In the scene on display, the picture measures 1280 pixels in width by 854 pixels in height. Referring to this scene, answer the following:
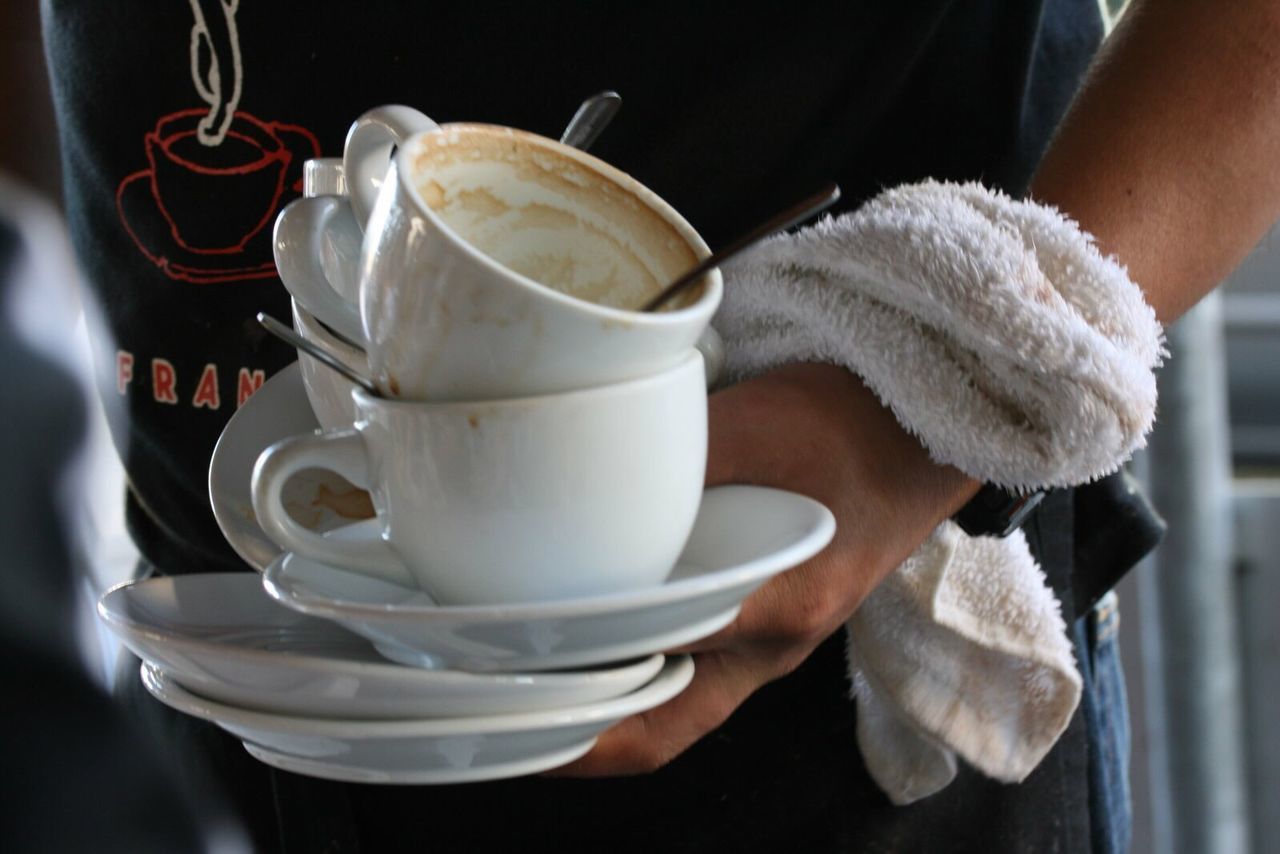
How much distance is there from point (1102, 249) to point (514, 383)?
26cm

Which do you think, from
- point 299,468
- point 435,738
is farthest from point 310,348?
point 435,738

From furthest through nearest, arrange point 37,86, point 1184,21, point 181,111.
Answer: point 37,86 → point 181,111 → point 1184,21

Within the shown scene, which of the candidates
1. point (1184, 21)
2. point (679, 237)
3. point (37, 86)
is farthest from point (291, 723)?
point (37, 86)

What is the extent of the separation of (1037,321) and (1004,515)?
128 millimetres

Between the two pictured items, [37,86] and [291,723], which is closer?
[291,723]

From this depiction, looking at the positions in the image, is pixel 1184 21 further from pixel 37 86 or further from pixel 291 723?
pixel 37 86

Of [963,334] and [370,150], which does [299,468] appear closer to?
[370,150]

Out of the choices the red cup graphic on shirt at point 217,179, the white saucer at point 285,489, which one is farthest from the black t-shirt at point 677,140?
the white saucer at point 285,489

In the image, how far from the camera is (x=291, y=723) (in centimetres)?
40

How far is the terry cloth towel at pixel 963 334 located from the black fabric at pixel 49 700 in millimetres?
319

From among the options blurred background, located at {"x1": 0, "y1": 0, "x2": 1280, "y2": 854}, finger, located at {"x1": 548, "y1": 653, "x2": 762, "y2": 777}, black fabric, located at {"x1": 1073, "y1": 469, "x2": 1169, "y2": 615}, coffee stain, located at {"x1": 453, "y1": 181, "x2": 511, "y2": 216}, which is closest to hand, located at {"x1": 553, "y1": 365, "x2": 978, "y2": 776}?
finger, located at {"x1": 548, "y1": 653, "x2": 762, "y2": 777}

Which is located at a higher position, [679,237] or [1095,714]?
[679,237]

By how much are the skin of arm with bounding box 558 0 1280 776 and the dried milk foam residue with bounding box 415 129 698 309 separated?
0.07 meters

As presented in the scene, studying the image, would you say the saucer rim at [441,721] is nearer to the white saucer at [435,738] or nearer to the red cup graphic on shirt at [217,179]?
the white saucer at [435,738]
